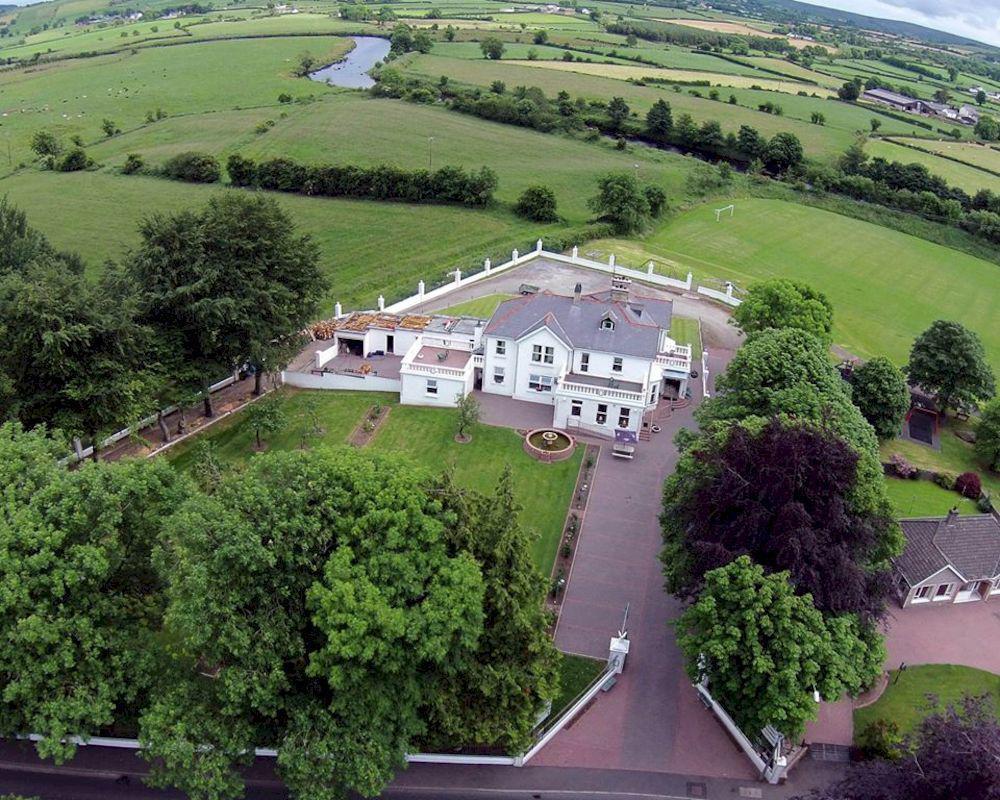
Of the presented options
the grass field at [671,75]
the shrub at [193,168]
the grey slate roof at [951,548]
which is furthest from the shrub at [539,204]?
the grass field at [671,75]

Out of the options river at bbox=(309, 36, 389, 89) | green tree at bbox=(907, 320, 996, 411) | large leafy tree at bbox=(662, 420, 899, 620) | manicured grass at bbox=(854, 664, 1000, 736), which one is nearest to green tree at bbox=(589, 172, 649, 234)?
green tree at bbox=(907, 320, 996, 411)

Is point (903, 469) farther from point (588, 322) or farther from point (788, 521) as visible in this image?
point (788, 521)

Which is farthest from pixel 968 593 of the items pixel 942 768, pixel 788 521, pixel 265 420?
pixel 265 420

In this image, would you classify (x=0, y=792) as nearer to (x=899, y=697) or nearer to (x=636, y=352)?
(x=899, y=697)

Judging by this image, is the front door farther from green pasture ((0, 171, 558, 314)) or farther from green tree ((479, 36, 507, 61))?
green tree ((479, 36, 507, 61))

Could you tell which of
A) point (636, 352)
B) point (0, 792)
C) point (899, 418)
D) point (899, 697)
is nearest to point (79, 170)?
point (636, 352)
